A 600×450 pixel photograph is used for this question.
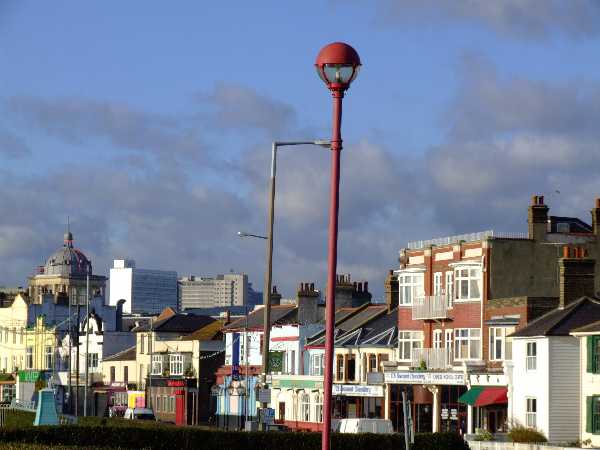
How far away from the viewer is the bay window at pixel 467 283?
72.8m

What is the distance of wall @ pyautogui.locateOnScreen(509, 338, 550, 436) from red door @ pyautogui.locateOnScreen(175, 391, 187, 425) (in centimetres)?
4600

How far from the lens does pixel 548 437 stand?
63.2 metres

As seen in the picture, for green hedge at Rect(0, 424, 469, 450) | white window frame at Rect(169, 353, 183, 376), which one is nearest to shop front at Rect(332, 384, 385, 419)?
white window frame at Rect(169, 353, 183, 376)

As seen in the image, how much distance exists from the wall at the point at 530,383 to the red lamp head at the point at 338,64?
151ft

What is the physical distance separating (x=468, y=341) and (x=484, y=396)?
457cm

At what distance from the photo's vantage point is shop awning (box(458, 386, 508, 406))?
68375 mm

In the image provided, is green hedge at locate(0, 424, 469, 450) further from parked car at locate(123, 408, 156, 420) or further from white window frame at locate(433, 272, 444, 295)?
parked car at locate(123, 408, 156, 420)

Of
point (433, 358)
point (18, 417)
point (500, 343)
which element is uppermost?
point (500, 343)

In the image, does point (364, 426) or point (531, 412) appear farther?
point (531, 412)

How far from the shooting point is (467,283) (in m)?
73.6

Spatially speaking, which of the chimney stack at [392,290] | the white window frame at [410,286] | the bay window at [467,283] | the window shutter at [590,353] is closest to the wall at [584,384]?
the window shutter at [590,353]

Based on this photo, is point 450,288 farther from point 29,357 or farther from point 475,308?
point 29,357

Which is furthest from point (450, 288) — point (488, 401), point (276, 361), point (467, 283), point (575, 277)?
point (276, 361)

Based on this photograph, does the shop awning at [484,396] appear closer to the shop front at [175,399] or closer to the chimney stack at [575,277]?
A: the chimney stack at [575,277]
